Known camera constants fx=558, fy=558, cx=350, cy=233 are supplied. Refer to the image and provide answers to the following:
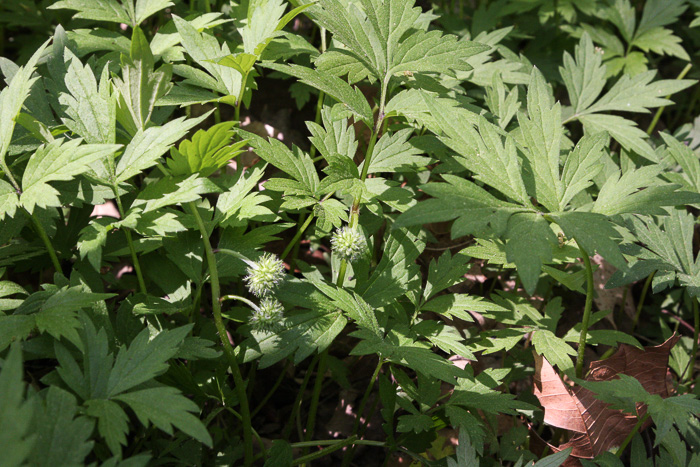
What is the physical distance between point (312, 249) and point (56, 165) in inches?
42.6

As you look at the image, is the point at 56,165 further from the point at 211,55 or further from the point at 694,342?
the point at 694,342

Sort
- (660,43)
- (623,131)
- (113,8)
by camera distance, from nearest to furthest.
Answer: (113,8)
(623,131)
(660,43)

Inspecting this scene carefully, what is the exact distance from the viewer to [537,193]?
5.20ft

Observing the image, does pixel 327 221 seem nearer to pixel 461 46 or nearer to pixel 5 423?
pixel 461 46

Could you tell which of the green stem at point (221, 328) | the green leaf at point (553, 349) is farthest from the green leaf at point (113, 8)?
the green leaf at point (553, 349)

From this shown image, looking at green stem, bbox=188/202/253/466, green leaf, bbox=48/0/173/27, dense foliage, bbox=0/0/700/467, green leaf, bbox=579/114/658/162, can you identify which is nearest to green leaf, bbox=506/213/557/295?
dense foliage, bbox=0/0/700/467

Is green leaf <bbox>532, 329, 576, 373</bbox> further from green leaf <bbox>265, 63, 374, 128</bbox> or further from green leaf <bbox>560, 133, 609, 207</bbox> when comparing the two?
green leaf <bbox>265, 63, 374, 128</bbox>

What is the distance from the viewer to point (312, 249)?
7.60 feet

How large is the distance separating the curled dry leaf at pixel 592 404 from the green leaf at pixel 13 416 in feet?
5.11

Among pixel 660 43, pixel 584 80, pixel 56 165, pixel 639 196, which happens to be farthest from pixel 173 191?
pixel 660 43

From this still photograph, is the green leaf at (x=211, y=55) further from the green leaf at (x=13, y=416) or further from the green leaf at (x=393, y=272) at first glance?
the green leaf at (x=13, y=416)

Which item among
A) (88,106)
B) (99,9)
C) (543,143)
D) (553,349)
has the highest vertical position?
(99,9)

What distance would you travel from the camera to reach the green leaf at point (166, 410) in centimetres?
126

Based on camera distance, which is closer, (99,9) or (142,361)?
(142,361)
